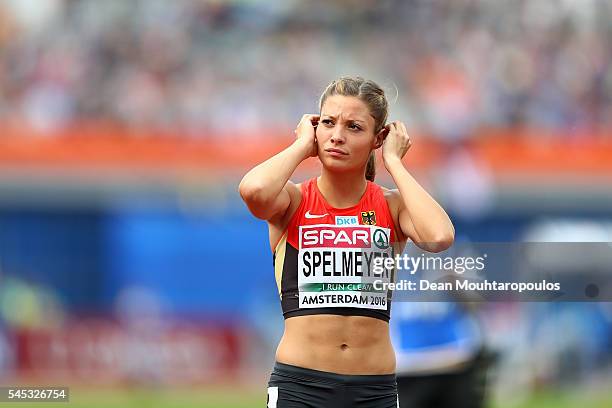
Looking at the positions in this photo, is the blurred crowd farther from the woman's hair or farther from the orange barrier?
the woman's hair

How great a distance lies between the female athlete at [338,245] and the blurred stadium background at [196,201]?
8530mm

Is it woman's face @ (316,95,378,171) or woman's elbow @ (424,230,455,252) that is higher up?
woman's face @ (316,95,378,171)

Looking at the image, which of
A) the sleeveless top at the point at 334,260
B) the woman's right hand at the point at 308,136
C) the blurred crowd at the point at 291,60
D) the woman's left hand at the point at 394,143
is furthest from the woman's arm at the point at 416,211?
the blurred crowd at the point at 291,60

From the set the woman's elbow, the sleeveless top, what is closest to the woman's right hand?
the sleeveless top

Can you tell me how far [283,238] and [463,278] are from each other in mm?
2464

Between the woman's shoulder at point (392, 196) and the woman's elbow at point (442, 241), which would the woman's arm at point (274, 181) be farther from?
the woman's elbow at point (442, 241)

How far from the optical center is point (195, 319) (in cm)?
1617

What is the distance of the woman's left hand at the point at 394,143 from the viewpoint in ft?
16.4

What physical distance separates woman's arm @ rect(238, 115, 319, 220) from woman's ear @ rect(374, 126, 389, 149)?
0.29 m

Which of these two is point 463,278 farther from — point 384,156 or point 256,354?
point 256,354

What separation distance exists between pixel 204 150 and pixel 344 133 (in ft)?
39.4

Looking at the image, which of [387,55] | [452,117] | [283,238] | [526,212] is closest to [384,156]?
[283,238]

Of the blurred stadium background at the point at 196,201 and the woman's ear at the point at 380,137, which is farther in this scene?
the blurred stadium background at the point at 196,201

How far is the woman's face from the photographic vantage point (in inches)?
187
